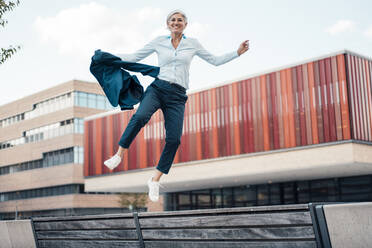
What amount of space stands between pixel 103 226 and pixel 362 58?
2255 cm

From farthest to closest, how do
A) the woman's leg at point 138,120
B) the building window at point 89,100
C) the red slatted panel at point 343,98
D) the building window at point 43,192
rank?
the building window at point 89,100 → the building window at point 43,192 → the red slatted panel at point 343,98 → the woman's leg at point 138,120

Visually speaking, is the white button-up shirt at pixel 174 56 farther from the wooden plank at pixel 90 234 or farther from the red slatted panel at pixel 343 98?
the red slatted panel at pixel 343 98

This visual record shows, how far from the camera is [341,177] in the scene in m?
29.9

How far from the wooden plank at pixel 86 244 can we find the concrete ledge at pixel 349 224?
6.92 feet

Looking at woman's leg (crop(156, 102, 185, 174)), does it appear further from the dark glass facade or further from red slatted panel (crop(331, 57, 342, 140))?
the dark glass facade

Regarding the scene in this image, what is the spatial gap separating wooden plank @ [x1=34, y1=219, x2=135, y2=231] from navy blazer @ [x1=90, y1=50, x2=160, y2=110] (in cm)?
120

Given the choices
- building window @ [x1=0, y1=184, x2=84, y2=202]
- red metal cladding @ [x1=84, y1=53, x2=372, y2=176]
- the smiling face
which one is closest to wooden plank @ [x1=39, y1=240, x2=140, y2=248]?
the smiling face

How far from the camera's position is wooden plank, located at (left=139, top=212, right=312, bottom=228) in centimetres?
366

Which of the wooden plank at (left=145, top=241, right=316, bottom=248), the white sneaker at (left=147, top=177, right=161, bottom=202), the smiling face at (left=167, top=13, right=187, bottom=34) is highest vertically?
the smiling face at (left=167, top=13, right=187, bottom=34)

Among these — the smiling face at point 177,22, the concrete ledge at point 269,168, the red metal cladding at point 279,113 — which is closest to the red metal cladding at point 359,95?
the red metal cladding at point 279,113

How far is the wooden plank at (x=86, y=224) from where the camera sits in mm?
4995

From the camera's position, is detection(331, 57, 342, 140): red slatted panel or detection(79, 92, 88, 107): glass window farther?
detection(79, 92, 88, 107): glass window

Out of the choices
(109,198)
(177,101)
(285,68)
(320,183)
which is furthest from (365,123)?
(109,198)

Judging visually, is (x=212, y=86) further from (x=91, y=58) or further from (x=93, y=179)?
(x=91, y=58)
